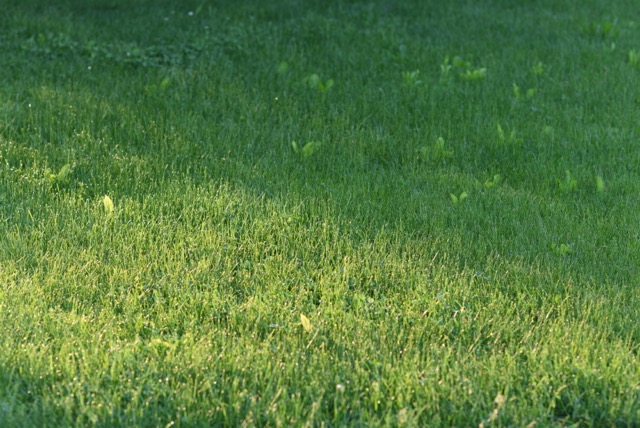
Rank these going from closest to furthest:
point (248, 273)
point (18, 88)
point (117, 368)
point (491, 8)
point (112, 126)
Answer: point (117, 368), point (248, 273), point (112, 126), point (18, 88), point (491, 8)

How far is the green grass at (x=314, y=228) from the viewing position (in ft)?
11.3

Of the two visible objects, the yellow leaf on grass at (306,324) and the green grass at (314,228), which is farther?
Answer: the yellow leaf on grass at (306,324)

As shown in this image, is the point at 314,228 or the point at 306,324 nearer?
the point at 306,324

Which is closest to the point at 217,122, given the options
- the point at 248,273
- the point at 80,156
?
the point at 80,156

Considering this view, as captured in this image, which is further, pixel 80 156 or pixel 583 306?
pixel 80 156

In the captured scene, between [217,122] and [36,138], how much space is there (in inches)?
52.5

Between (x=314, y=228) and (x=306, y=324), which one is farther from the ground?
(x=314, y=228)

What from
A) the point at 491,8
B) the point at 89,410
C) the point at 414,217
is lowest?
the point at 89,410

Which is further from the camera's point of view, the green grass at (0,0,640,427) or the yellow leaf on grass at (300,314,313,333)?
A: the yellow leaf on grass at (300,314,313,333)

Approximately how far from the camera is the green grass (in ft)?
11.3

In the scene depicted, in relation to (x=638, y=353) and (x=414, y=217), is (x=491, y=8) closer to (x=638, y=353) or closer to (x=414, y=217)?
(x=414, y=217)

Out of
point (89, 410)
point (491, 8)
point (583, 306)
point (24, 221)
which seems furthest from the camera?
point (491, 8)

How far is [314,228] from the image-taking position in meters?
4.74

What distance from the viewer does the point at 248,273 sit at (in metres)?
4.28
